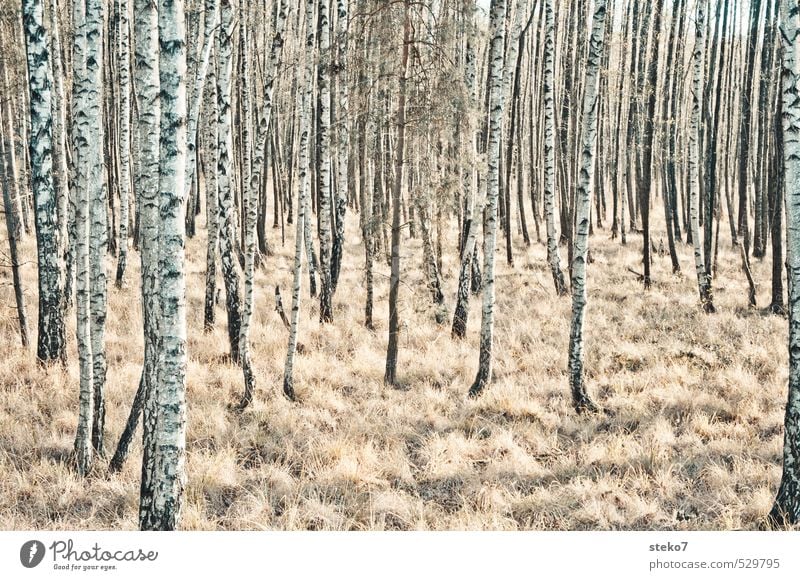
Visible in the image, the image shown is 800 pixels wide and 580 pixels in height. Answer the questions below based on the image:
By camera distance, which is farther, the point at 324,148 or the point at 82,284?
the point at 324,148

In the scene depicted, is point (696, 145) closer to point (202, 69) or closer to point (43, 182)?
point (202, 69)

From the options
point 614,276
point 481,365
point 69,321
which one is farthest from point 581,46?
point 69,321

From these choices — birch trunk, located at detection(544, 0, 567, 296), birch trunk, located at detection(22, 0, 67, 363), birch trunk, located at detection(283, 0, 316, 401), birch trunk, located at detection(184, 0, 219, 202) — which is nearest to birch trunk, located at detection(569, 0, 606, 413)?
birch trunk, located at detection(283, 0, 316, 401)

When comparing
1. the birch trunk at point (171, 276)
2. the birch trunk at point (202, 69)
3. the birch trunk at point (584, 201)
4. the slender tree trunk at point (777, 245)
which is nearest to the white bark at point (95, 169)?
the birch trunk at point (202, 69)

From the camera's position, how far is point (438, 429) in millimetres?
7328

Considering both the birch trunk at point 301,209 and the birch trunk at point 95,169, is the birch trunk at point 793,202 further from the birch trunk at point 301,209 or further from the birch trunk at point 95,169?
the birch trunk at point 95,169

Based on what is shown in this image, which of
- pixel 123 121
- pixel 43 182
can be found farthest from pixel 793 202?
pixel 123 121

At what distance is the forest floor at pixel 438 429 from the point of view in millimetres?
5504

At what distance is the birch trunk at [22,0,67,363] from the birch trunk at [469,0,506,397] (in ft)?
17.8

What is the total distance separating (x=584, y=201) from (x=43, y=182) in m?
6.74

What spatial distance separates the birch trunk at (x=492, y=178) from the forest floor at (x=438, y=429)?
51 centimetres

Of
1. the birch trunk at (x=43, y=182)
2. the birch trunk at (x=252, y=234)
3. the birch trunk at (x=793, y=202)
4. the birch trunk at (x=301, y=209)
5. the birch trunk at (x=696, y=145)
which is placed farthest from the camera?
the birch trunk at (x=696, y=145)
